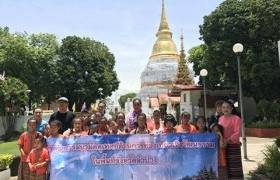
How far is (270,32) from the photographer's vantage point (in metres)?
25.0

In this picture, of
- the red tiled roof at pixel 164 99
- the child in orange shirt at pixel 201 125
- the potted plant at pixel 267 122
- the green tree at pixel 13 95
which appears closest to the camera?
the child in orange shirt at pixel 201 125

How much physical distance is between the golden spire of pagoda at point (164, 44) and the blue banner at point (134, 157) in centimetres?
5547

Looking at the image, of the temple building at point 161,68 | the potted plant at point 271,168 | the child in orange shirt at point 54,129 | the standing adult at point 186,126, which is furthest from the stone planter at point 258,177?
the temple building at point 161,68

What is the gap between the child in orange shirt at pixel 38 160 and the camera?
23.5 ft

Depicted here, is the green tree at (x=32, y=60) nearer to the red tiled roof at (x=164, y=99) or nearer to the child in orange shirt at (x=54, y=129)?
the red tiled roof at (x=164, y=99)

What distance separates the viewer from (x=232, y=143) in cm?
714

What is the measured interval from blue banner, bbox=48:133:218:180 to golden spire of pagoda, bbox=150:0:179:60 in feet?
182

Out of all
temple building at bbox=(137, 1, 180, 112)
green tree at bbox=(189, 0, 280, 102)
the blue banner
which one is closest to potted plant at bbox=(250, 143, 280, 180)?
the blue banner

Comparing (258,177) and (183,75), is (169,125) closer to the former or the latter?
(258,177)

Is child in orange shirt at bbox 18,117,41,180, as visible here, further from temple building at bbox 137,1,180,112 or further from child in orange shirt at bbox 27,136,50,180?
temple building at bbox 137,1,180,112

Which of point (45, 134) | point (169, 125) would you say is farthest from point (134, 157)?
point (45, 134)

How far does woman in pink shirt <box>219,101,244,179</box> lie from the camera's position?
7.13 metres

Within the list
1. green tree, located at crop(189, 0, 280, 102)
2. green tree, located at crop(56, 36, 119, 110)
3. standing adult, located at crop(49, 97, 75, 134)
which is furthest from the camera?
green tree, located at crop(56, 36, 119, 110)

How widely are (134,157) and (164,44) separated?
5720 centimetres
